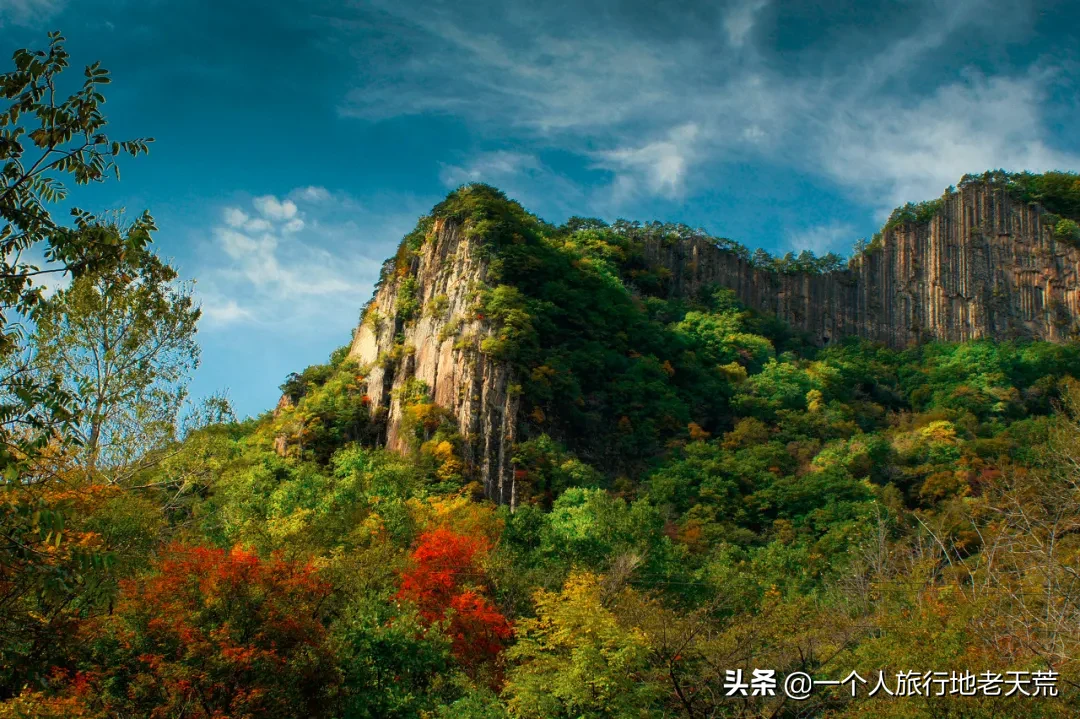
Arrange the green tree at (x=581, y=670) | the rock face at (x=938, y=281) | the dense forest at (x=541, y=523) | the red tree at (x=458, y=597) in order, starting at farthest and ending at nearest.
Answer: the rock face at (x=938, y=281) → the red tree at (x=458, y=597) → the green tree at (x=581, y=670) → the dense forest at (x=541, y=523)

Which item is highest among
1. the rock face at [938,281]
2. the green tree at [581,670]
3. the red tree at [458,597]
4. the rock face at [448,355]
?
the rock face at [938,281]

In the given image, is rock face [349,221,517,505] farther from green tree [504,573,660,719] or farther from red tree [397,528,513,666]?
green tree [504,573,660,719]

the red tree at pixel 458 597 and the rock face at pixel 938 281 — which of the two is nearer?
the red tree at pixel 458 597

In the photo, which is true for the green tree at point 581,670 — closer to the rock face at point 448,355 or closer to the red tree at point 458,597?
the red tree at point 458,597

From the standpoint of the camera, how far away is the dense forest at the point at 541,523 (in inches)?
623

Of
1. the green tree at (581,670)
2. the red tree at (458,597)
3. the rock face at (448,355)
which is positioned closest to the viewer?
the green tree at (581,670)

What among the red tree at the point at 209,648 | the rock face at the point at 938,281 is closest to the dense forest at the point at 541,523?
the red tree at the point at 209,648

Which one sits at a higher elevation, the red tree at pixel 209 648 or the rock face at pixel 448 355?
the rock face at pixel 448 355

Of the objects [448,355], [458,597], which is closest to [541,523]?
[458,597]

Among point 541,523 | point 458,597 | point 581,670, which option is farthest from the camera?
point 541,523

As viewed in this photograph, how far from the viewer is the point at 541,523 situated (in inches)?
1382

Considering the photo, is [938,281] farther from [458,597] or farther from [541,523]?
[458,597]

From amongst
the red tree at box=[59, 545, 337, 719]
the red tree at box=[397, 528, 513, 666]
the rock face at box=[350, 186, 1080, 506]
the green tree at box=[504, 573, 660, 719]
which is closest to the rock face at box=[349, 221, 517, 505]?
the red tree at box=[397, 528, 513, 666]

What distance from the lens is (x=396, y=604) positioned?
73.5 feet
